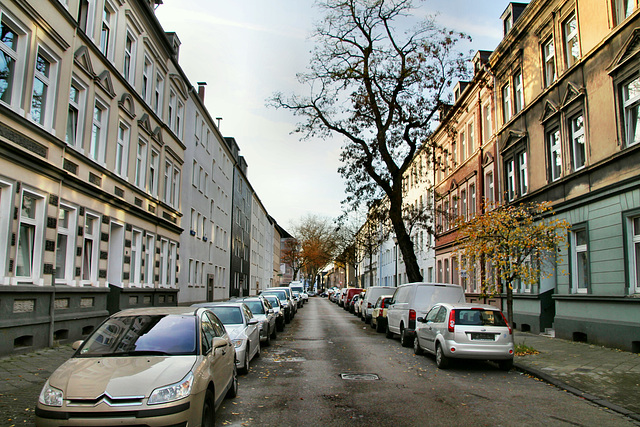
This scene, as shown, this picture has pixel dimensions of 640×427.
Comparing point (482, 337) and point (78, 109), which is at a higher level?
point (78, 109)

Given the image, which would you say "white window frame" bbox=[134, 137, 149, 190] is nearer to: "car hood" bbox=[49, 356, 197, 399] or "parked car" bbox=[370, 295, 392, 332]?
"parked car" bbox=[370, 295, 392, 332]

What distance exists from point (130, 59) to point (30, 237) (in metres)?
9.88

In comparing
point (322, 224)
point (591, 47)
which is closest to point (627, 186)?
point (591, 47)

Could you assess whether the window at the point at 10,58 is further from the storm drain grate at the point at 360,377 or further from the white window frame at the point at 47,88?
the storm drain grate at the point at 360,377

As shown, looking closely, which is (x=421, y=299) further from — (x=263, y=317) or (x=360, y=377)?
(x=360, y=377)

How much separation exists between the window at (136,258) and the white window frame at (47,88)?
770cm

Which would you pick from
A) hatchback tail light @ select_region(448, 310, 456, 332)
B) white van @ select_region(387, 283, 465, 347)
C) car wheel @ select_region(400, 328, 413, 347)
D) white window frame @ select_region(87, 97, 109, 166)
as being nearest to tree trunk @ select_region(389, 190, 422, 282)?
white van @ select_region(387, 283, 465, 347)

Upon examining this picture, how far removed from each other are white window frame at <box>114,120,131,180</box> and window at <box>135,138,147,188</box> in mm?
1395

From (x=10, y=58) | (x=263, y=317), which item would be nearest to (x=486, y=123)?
(x=263, y=317)

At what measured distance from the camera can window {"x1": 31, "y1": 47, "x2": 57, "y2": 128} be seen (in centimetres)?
1249

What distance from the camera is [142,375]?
17.7 ft

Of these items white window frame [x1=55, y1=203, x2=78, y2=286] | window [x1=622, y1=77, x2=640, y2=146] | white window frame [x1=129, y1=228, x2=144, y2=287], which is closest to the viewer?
window [x1=622, y1=77, x2=640, y2=146]

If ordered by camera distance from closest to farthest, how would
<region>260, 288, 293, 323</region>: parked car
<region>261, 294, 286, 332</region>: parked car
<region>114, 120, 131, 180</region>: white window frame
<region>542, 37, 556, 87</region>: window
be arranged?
<region>114, 120, 131, 180</region>: white window frame, <region>542, 37, 556, 87</region>: window, <region>261, 294, 286, 332</region>: parked car, <region>260, 288, 293, 323</region>: parked car

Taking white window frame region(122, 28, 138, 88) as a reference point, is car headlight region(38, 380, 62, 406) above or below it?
below
